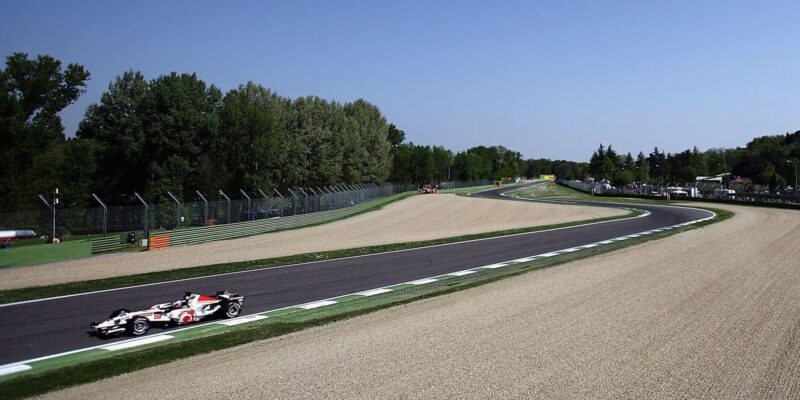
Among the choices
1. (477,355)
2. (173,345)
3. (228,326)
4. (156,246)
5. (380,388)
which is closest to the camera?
(380,388)

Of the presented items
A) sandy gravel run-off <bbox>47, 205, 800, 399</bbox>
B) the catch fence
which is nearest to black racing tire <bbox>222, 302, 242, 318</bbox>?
sandy gravel run-off <bbox>47, 205, 800, 399</bbox>

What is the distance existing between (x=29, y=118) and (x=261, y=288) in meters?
41.7

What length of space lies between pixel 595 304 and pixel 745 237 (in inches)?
775

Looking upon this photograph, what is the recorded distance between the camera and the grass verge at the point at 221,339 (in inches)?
322

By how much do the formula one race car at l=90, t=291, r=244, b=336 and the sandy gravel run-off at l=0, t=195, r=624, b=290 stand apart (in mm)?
8017

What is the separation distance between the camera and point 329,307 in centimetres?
1340

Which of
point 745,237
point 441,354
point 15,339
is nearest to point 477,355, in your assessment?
point 441,354

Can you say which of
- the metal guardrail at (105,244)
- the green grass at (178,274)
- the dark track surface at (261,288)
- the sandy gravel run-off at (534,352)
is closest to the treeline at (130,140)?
the metal guardrail at (105,244)

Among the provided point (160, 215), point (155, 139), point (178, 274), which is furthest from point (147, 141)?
point (178, 274)

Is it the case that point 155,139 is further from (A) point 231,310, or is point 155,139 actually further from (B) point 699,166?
(B) point 699,166

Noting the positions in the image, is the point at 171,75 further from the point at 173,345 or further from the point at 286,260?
the point at 173,345

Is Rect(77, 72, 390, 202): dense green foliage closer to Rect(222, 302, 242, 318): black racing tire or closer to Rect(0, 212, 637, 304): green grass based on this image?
Rect(0, 212, 637, 304): green grass

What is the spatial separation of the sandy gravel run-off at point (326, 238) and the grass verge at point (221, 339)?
375 inches

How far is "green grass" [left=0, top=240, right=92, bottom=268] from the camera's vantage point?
850 inches
